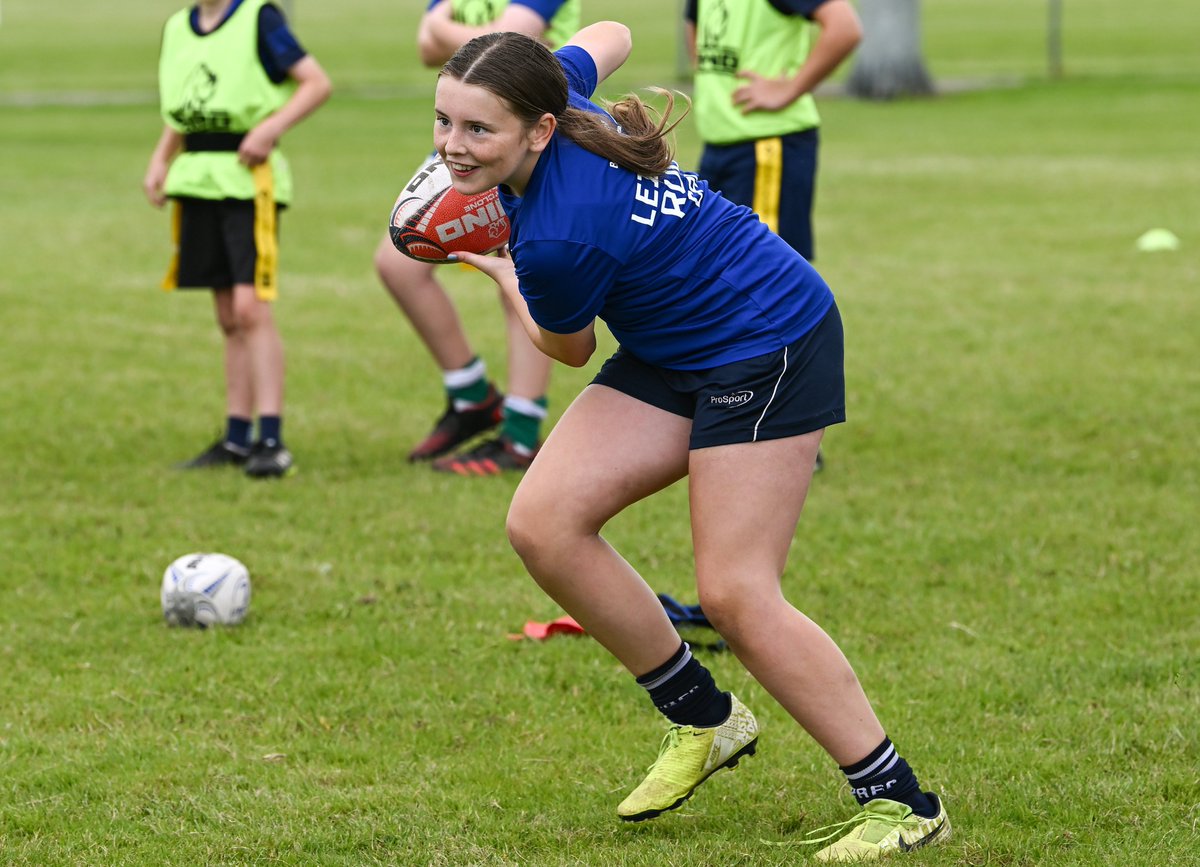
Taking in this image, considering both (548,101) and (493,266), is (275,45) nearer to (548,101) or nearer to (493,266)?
(493,266)

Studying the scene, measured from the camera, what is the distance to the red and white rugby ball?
12.2ft

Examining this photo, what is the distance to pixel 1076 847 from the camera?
3623 millimetres

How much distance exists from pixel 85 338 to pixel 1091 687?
23.3 ft

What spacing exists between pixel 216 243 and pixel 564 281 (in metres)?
4.28

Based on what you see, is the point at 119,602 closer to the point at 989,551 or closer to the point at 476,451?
the point at 476,451

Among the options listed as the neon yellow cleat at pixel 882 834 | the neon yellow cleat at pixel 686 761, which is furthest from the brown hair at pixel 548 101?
the neon yellow cleat at pixel 882 834

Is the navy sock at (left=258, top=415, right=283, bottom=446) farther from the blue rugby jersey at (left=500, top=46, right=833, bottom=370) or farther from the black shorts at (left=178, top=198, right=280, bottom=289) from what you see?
the blue rugby jersey at (left=500, top=46, right=833, bottom=370)

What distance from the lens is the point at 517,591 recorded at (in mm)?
5621

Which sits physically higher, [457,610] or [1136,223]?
[457,610]

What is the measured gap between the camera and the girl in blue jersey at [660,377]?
11.0 feet

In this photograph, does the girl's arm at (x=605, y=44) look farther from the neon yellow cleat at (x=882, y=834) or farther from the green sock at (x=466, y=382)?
the green sock at (x=466, y=382)

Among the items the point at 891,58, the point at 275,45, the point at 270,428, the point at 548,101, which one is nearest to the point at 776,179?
the point at 275,45

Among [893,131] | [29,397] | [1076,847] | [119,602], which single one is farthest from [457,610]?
[893,131]

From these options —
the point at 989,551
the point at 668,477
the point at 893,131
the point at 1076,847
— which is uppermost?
the point at 668,477
